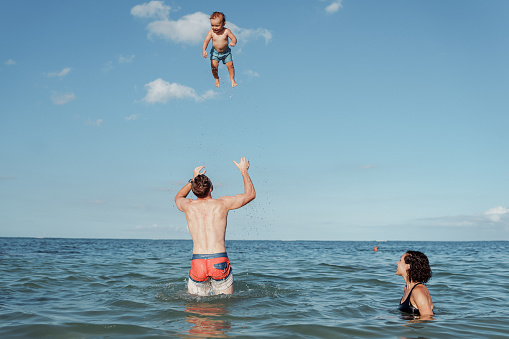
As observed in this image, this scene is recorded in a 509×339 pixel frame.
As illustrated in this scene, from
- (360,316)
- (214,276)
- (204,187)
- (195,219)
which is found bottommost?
(360,316)

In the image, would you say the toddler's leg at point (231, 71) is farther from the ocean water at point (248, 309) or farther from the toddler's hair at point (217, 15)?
the ocean water at point (248, 309)

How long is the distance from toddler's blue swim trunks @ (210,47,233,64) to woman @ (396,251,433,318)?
5.26m

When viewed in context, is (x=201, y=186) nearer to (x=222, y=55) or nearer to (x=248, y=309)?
(x=248, y=309)

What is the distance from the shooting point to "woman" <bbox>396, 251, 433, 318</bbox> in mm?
6992

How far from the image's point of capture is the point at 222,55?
899 centimetres

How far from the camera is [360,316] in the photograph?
23.9 ft

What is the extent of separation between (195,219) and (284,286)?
455 cm

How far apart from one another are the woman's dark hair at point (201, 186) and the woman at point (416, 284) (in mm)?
3563

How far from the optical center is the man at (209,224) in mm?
7211

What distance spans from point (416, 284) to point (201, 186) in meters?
3.96

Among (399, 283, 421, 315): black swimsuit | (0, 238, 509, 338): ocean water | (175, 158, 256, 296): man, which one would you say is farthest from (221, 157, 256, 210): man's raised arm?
(399, 283, 421, 315): black swimsuit

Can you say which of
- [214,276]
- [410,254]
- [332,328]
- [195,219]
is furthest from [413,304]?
[195,219]

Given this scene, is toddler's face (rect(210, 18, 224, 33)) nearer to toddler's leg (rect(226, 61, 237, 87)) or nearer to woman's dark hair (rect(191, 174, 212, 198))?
toddler's leg (rect(226, 61, 237, 87))

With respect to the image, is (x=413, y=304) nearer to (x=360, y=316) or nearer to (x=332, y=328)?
(x=360, y=316)
